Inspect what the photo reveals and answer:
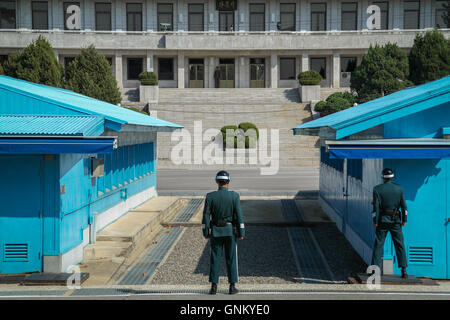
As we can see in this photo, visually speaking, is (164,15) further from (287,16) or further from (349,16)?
(349,16)

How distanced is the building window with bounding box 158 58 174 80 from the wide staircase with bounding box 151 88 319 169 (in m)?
6.27

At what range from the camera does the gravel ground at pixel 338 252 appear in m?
10.1

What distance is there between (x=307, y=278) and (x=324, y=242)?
11.1ft

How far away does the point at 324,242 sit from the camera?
12.8 m

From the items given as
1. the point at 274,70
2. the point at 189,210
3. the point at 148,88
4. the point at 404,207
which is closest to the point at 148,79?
the point at 148,88

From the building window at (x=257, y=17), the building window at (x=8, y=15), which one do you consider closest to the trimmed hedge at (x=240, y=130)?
the building window at (x=257, y=17)

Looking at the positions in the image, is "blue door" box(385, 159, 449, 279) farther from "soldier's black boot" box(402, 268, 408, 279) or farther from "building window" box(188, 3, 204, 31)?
"building window" box(188, 3, 204, 31)

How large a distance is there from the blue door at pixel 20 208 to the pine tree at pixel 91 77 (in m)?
27.9

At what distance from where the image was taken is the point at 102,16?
54.9 m

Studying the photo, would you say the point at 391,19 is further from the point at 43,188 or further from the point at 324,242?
the point at 43,188

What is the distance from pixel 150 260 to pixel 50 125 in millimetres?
3813

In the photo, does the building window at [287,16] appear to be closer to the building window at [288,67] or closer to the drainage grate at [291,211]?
the building window at [288,67]

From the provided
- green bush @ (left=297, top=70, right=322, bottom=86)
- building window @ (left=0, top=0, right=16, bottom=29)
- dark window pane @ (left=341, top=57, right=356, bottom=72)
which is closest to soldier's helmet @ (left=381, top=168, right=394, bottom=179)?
green bush @ (left=297, top=70, right=322, bottom=86)
